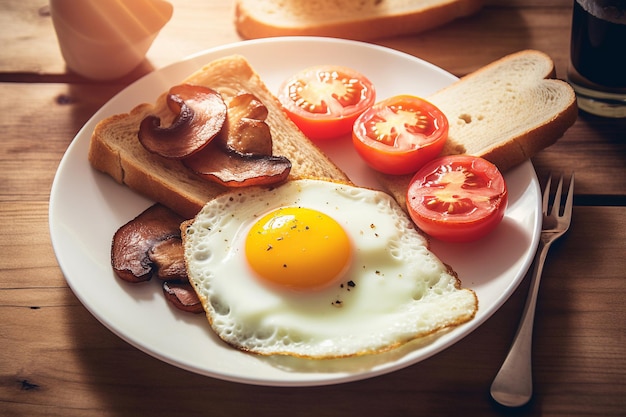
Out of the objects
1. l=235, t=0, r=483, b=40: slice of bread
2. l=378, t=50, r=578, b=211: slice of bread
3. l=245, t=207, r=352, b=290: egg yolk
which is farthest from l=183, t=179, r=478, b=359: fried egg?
l=235, t=0, r=483, b=40: slice of bread

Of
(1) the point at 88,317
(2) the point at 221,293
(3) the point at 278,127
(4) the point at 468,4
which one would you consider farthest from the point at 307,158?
(4) the point at 468,4

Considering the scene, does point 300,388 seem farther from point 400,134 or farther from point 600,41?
point 600,41

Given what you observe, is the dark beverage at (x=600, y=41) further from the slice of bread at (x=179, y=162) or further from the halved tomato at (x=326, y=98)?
the slice of bread at (x=179, y=162)

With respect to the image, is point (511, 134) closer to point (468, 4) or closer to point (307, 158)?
point (307, 158)

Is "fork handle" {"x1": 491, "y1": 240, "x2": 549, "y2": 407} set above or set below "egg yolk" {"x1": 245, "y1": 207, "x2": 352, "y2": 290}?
below

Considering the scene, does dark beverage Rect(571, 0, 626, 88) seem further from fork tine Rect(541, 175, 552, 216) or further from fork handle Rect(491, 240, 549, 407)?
fork handle Rect(491, 240, 549, 407)

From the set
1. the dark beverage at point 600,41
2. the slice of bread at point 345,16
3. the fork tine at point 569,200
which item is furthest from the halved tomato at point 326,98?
the dark beverage at point 600,41
